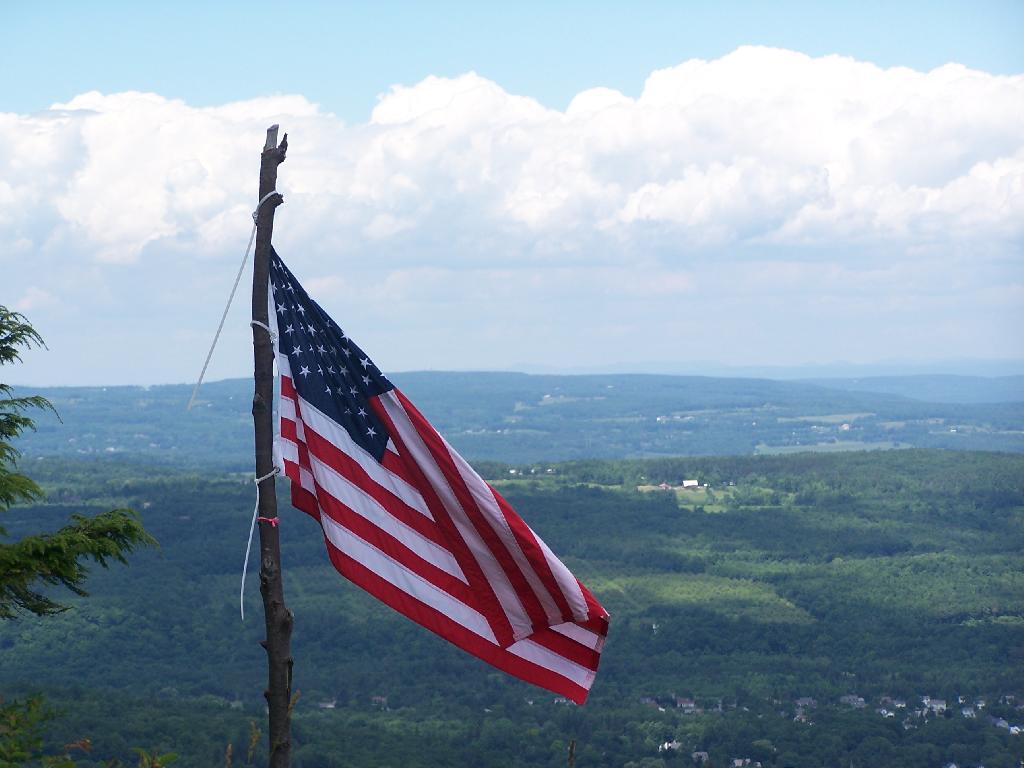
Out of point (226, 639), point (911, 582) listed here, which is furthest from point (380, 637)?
point (911, 582)

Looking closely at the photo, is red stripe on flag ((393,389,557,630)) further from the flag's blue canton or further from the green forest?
the green forest

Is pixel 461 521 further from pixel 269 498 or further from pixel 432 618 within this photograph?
pixel 269 498

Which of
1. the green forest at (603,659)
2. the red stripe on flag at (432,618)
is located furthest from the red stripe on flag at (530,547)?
the green forest at (603,659)

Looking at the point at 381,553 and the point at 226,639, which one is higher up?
the point at 381,553

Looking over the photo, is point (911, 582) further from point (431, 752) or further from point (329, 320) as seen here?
point (329, 320)

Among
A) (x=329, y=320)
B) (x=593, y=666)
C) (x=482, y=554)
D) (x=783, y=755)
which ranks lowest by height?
(x=783, y=755)

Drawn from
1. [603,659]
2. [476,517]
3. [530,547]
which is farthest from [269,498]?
[603,659]
